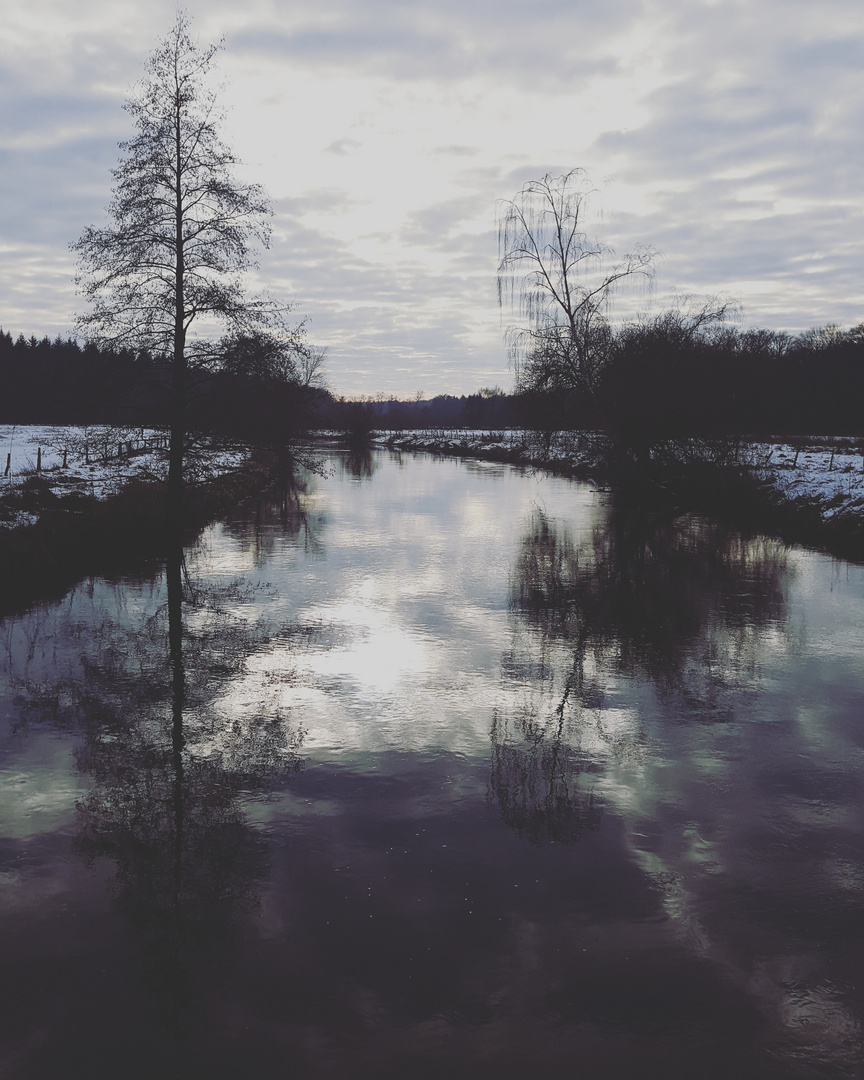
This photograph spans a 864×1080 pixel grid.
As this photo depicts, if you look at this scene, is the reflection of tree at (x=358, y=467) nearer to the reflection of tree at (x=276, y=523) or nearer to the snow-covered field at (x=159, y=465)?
the snow-covered field at (x=159, y=465)

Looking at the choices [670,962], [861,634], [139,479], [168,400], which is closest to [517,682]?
[670,962]

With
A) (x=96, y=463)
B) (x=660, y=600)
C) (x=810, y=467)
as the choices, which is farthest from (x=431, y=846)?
(x=810, y=467)

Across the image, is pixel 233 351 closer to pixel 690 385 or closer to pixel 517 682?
pixel 517 682

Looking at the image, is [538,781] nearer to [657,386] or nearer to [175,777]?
[175,777]

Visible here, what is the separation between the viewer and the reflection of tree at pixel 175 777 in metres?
5.36

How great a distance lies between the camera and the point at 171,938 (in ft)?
17.3

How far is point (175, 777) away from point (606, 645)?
6.87 m

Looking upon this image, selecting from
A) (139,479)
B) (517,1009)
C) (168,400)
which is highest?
(168,400)

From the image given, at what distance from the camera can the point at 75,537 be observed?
19094 millimetres

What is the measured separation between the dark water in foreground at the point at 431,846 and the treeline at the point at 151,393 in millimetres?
A: 8555

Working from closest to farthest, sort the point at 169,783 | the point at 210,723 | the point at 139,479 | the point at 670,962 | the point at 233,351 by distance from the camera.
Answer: the point at 670,962
the point at 169,783
the point at 210,723
the point at 233,351
the point at 139,479

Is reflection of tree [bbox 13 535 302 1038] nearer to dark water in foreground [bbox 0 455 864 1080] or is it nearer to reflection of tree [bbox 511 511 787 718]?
dark water in foreground [bbox 0 455 864 1080]

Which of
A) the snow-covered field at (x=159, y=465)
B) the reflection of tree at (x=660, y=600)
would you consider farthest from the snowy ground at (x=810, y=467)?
the reflection of tree at (x=660, y=600)

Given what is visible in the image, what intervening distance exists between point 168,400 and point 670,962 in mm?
20655
